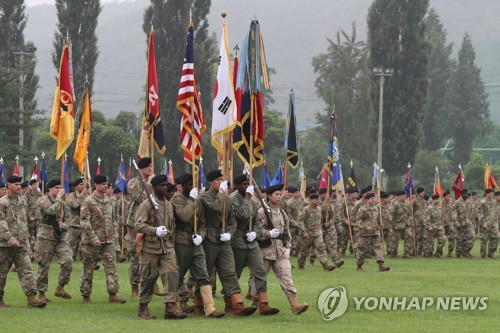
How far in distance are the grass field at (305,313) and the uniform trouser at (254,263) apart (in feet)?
1.54

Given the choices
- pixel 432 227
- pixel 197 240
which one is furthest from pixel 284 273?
pixel 432 227

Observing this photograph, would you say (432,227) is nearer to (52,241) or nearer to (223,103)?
(223,103)

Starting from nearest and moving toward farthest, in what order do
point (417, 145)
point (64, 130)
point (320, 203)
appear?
1. point (64, 130)
2. point (320, 203)
3. point (417, 145)

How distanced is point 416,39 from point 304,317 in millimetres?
53548

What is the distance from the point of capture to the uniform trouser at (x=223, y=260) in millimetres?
16156

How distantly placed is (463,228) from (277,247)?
706 inches

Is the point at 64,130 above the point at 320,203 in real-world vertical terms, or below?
above

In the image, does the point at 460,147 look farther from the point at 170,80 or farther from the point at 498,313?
the point at 498,313

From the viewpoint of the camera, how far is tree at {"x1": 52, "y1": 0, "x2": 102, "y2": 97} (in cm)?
5966

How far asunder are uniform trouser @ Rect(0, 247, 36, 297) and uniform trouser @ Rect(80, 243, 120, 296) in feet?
3.73

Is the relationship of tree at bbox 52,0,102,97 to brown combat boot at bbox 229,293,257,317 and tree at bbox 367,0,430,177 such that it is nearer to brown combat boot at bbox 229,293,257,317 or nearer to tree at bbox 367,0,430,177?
tree at bbox 367,0,430,177

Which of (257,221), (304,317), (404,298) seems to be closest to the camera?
(304,317)

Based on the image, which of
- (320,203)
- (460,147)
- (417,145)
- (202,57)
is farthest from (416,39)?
(460,147)

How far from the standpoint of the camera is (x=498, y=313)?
16422 mm
